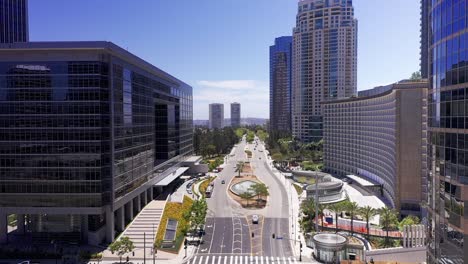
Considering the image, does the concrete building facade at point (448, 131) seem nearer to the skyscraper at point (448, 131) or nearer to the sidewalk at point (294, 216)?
the skyscraper at point (448, 131)

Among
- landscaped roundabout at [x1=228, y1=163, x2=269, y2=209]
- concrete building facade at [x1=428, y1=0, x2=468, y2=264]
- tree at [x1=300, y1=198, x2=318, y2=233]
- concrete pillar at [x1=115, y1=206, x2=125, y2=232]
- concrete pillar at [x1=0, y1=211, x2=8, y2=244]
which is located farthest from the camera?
landscaped roundabout at [x1=228, y1=163, x2=269, y2=209]

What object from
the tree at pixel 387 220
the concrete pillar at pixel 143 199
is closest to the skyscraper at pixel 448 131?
the tree at pixel 387 220

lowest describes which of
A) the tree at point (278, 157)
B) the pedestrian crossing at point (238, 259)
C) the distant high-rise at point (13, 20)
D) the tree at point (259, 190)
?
the pedestrian crossing at point (238, 259)

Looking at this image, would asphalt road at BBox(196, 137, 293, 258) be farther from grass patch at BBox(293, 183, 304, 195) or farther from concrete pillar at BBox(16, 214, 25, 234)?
concrete pillar at BBox(16, 214, 25, 234)

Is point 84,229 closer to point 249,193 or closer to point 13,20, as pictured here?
point 249,193

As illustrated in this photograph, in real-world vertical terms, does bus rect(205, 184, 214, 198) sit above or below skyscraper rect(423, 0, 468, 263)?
below

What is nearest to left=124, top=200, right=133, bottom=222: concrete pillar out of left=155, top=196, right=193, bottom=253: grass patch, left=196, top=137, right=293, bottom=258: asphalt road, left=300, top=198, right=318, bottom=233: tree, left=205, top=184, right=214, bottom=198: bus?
left=155, top=196, right=193, bottom=253: grass patch
